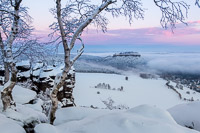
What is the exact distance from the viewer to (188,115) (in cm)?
609

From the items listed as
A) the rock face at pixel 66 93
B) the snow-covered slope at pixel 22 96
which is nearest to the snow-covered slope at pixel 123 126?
the snow-covered slope at pixel 22 96

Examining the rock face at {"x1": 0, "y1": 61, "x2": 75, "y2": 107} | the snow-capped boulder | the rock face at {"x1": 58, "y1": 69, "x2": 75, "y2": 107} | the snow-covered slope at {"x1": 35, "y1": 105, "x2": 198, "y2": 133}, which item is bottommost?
the rock face at {"x1": 58, "y1": 69, "x2": 75, "y2": 107}

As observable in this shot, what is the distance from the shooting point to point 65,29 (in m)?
4.83

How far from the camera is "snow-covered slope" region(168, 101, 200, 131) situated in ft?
18.8

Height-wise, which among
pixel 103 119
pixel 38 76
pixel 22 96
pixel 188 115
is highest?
pixel 103 119

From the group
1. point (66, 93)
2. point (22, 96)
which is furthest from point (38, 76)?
point (22, 96)

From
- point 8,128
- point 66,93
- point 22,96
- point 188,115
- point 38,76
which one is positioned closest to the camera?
point 8,128

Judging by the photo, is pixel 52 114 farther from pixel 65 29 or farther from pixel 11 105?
pixel 65 29

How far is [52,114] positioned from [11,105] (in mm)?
1822

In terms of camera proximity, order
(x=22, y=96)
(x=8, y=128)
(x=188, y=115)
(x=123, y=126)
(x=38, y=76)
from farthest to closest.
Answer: (x=38, y=76), (x=22, y=96), (x=188, y=115), (x=8, y=128), (x=123, y=126)

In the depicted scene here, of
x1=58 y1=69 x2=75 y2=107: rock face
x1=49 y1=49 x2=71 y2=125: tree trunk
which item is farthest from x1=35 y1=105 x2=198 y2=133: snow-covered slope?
x1=58 y1=69 x2=75 y2=107: rock face

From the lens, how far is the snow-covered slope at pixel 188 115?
18.8 feet

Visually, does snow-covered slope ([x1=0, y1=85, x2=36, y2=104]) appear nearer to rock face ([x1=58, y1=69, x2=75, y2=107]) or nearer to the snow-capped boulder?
the snow-capped boulder

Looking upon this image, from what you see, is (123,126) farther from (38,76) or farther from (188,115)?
(38,76)
